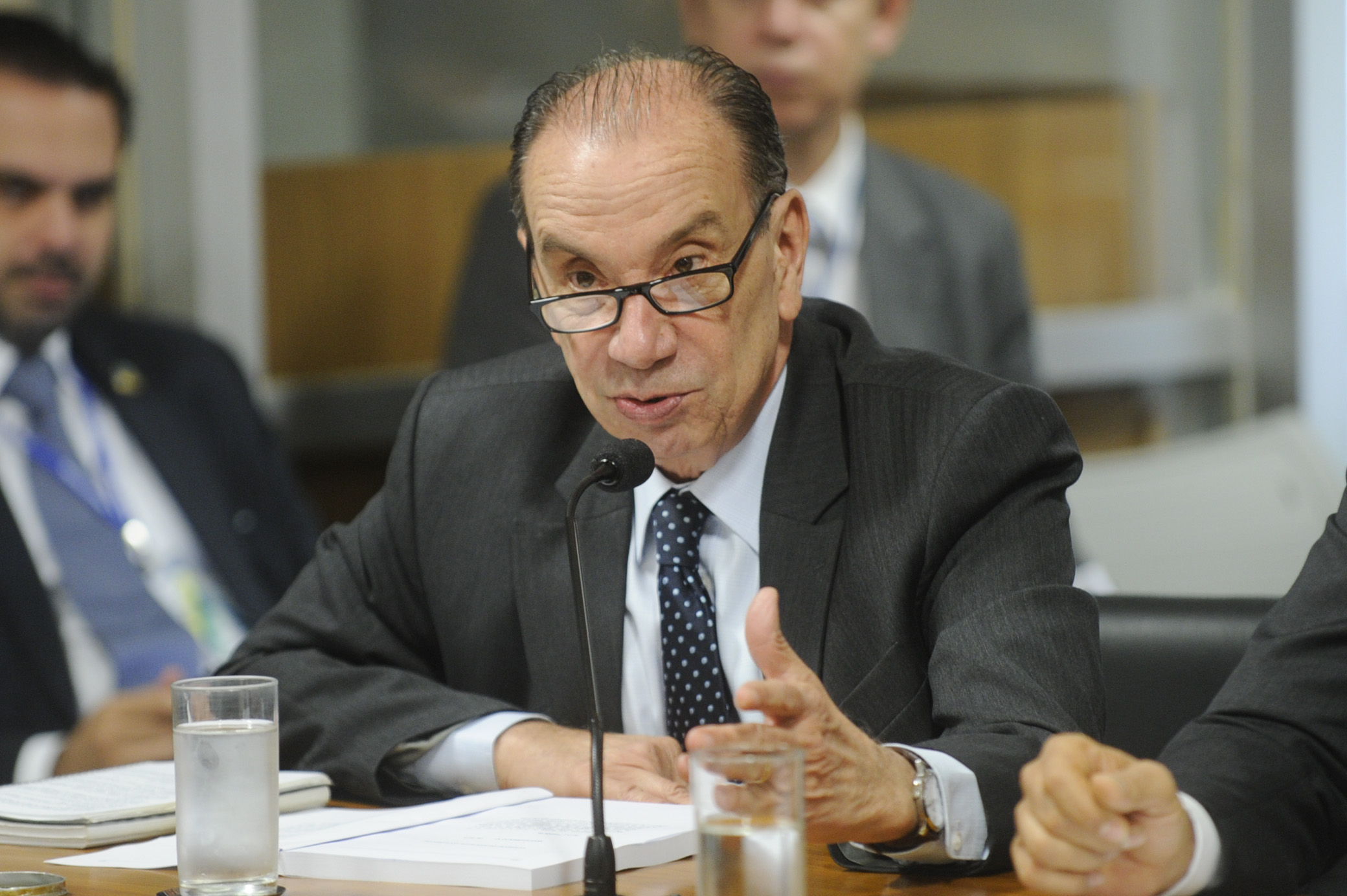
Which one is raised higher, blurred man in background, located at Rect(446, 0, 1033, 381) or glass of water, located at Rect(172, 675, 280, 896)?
blurred man in background, located at Rect(446, 0, 1033, 381)

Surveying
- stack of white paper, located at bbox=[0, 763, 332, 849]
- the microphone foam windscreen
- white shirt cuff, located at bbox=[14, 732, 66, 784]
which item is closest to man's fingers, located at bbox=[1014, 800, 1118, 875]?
the microphone foam windscreen

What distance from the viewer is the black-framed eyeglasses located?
1653 millimetres

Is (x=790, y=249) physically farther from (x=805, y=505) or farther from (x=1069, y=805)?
(x=1069, y=805)

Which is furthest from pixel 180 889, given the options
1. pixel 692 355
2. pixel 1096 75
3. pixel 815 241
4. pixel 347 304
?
pixel 1096 75

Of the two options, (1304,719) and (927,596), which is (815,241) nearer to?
(927,596)

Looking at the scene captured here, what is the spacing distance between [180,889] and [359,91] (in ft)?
9.81

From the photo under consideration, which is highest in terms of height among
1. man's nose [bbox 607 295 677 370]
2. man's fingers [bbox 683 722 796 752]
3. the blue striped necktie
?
man's nose [bbox 607 295 677 370]

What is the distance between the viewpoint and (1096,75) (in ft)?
13.7

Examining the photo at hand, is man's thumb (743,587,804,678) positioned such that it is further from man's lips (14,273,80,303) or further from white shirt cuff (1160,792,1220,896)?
man's lips (14,273,80,303)

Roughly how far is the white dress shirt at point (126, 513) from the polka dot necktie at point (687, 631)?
1.46 metres

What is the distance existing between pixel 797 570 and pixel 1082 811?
2.20 ft

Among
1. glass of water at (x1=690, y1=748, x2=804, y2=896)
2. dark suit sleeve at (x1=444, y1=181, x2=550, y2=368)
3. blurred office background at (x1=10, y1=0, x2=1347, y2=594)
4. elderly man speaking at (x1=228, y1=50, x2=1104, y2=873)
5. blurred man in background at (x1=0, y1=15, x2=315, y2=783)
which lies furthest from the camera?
blurred office background at (x1=10, y1=0, x2=1347, y2=594)

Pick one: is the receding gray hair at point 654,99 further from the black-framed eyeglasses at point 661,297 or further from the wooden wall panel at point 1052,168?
the wooden wall panel at point 1052,168

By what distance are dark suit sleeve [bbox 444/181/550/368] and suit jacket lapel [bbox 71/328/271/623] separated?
1.78ft
